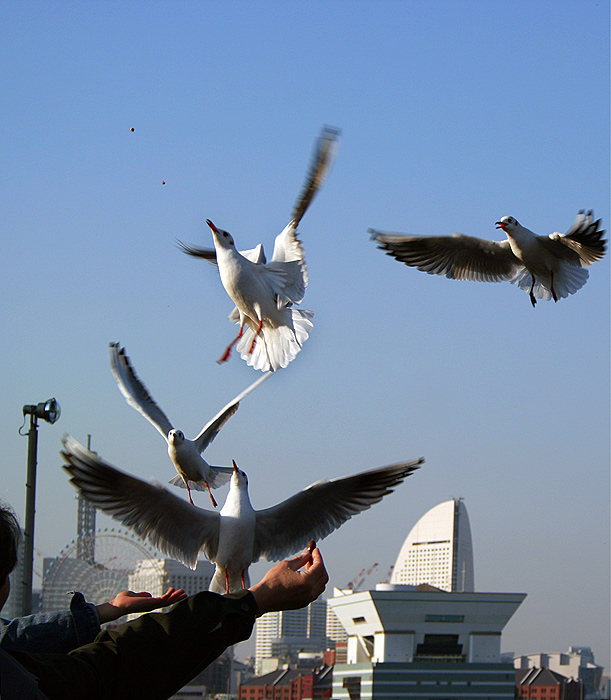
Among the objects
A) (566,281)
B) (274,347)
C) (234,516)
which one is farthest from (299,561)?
(566,281)

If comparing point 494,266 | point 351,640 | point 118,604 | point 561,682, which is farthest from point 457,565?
point 118,604

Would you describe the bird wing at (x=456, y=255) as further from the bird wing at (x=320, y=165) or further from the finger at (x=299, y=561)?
the finger at (x=299, y=561)

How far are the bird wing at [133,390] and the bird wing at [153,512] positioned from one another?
42.3 inches

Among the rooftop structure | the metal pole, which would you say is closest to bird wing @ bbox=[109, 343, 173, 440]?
the metal pole

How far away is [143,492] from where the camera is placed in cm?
740

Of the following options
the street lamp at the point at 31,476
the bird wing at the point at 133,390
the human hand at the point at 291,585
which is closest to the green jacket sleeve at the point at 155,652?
the human hand at the point at 291,585

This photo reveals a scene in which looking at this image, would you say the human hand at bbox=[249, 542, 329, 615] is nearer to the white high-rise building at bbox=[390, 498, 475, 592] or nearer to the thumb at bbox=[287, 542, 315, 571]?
the thumb at bbox=[287, 542, 315, 571]

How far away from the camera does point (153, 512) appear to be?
7551 mm

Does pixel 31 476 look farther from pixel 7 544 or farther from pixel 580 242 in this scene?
pixel 7 544

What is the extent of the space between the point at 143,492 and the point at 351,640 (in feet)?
256

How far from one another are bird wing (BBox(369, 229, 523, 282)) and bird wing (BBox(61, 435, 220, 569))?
395 cm

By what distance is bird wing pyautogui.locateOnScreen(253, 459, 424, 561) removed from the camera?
752cm

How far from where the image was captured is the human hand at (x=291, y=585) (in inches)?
97.4

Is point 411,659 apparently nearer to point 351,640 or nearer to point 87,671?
point 351,640
